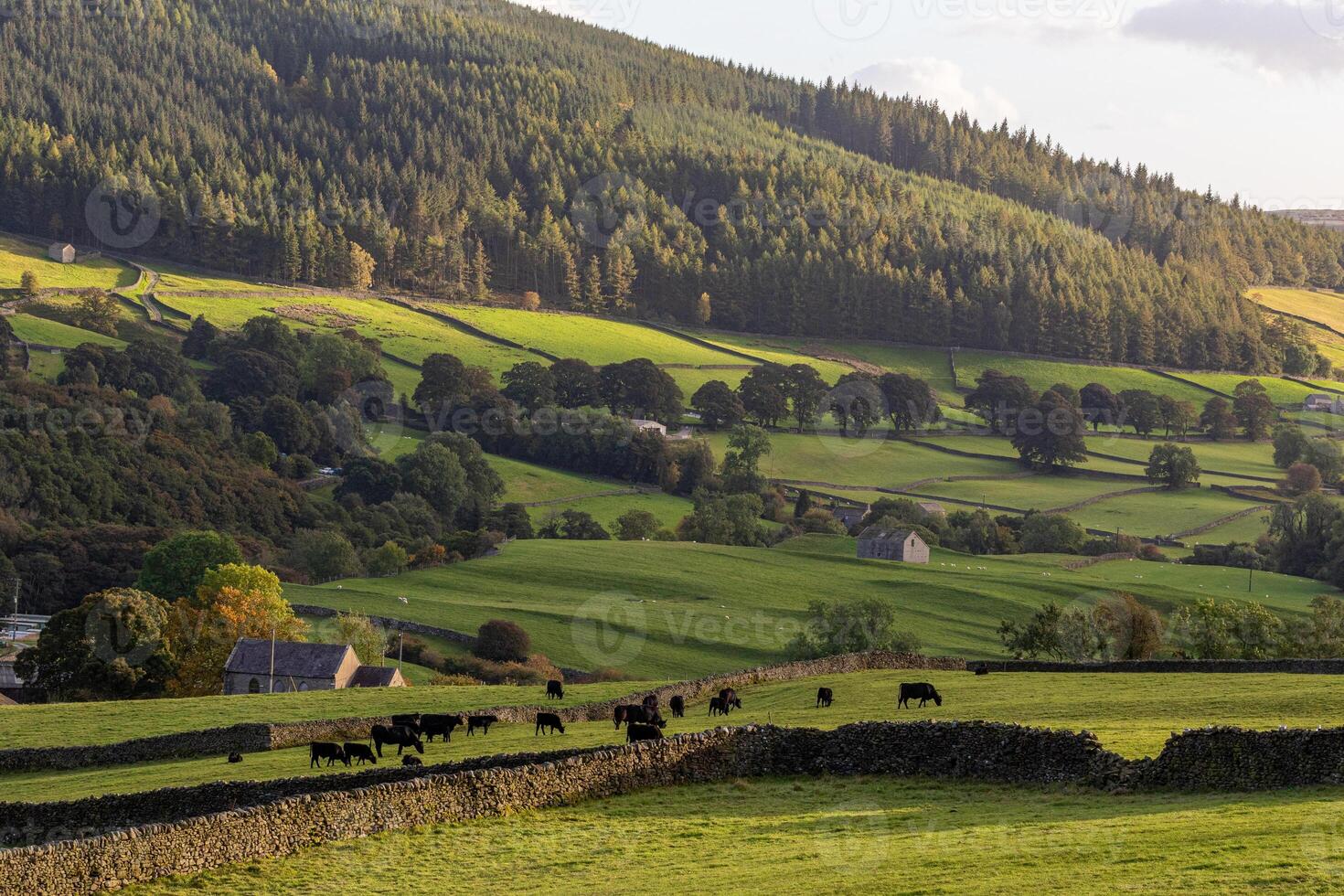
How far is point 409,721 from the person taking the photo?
4484cm

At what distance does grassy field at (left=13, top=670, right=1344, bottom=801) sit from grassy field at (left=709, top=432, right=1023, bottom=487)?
342ft

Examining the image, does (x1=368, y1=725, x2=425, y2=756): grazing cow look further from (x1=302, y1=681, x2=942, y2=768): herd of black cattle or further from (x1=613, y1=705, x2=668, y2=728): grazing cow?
(x1=613, y1=705, x2=668, y2=728): grazing cow

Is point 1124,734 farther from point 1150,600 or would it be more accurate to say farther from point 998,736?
point 1150,600

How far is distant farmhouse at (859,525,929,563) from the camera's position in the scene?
388ft

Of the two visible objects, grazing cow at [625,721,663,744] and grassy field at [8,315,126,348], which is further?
grassy field at [8,315,126,348]

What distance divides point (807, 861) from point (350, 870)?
278 inches

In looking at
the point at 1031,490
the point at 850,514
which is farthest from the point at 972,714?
the point at 1031,490

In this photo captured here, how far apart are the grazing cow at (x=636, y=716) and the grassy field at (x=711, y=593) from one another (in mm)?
36161

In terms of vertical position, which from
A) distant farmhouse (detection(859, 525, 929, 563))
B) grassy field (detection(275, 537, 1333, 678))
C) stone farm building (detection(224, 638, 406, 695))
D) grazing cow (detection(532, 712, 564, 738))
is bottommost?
stone farm building (detection(224, 638, 406, 695))

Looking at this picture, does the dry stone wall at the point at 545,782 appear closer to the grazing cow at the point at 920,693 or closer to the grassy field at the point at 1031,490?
the grazing cow at the point at 920,693

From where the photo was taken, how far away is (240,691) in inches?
3000

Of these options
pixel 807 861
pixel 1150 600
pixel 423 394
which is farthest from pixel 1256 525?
pixel 807 861

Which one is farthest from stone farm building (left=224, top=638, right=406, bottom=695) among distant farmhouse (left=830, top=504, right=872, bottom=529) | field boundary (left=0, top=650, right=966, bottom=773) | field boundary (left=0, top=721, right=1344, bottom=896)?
distant farmhouse (left=830, top=504, right=872, bottom=529)

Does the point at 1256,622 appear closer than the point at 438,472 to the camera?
Yes
